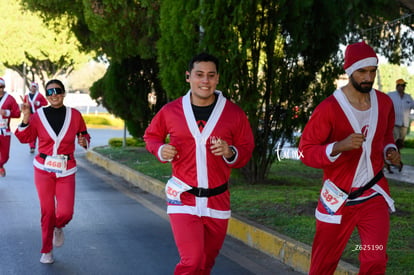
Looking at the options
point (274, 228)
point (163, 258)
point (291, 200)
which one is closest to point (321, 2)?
point (291, 200)

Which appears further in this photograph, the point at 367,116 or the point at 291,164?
the point at 291,164

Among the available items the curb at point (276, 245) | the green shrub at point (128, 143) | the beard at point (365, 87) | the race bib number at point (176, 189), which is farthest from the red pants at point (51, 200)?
the green shrub at point (128, 143)

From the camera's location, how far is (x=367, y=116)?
4.93 m

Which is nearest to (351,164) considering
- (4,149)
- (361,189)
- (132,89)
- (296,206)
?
(361,189)

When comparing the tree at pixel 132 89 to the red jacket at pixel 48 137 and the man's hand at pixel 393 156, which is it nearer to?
the red jacket at pixel 48 137

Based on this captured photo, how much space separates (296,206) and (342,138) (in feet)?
16.0

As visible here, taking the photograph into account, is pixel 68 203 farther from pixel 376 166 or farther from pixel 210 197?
pixel 376 166

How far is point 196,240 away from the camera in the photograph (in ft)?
16.0

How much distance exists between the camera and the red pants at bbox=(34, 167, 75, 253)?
7.24 metres

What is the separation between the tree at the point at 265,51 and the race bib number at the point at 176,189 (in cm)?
652

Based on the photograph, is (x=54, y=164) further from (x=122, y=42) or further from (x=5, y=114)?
(x=122, y=42)

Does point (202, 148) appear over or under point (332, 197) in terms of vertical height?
over

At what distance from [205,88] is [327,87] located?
7.33 m

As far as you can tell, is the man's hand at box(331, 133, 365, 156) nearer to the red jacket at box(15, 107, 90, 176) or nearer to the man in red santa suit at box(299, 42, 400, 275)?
the man in red santa suit at box(299, 42, 400, 275)
